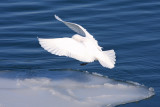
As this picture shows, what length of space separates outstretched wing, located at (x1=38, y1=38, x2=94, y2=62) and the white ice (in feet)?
2.02

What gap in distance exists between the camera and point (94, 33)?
10500 millimetres

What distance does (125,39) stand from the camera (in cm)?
1002

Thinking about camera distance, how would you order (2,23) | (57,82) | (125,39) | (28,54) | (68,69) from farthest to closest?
(2,23), (125,39), (28,54), (68,69), (57,82)

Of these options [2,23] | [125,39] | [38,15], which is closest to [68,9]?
[38,15]

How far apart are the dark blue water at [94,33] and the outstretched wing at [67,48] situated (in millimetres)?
952

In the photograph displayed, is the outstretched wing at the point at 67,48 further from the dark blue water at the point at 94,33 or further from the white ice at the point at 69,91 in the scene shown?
the dark blue water at the point at 94,33

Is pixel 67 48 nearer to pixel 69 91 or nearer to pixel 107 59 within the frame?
pixel 107 59

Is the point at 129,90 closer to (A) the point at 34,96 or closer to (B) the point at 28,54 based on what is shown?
(A) the point at 34,96

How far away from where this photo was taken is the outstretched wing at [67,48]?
23.1 feet

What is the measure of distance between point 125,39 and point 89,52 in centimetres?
295

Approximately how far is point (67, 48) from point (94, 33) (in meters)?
3.45

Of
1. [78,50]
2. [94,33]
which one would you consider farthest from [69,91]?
[94,33]

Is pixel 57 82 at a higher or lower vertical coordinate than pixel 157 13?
lower

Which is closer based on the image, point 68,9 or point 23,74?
point 23,74
